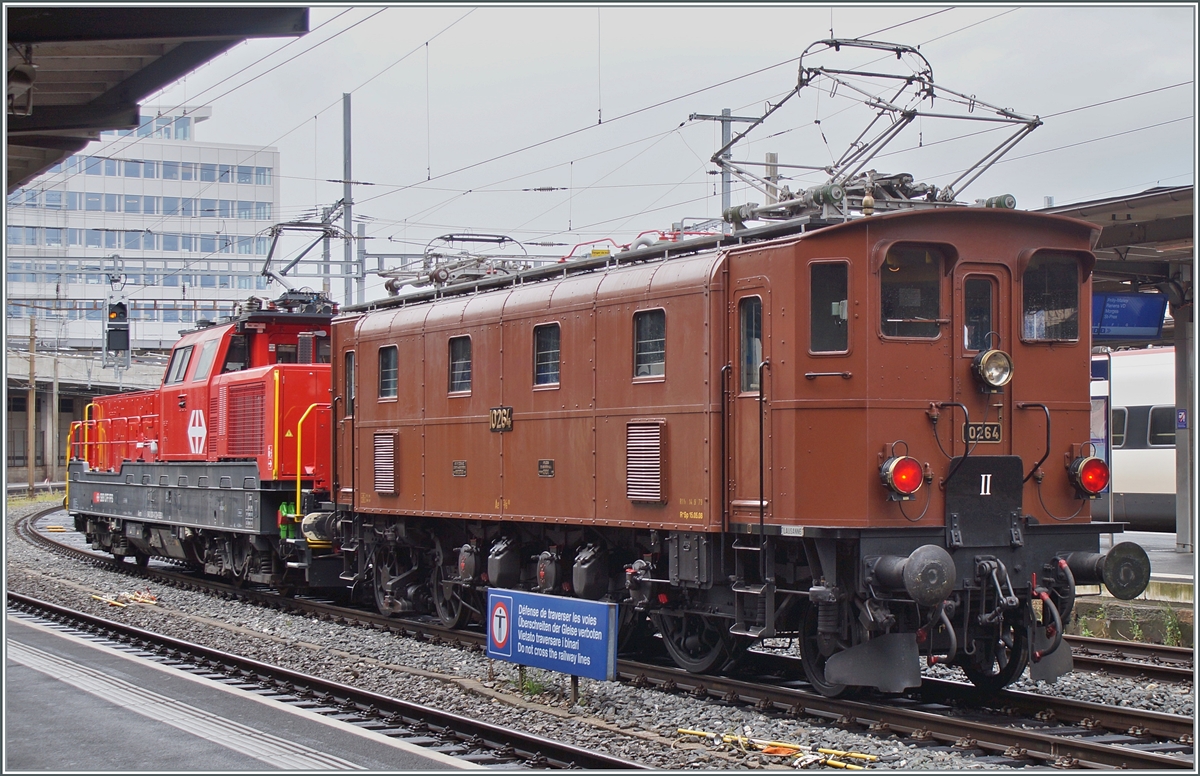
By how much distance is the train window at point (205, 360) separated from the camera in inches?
798

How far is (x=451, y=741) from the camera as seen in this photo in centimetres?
947

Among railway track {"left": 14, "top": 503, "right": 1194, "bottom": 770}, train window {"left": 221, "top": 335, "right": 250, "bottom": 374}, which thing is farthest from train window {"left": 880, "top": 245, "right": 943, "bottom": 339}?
train window {"left": 221, "top": 335, "right": 250, "bottom": 374}

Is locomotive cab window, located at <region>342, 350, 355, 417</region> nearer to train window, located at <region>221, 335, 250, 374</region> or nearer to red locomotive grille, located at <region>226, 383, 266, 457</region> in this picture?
red locomotive grille, located at <region>226, 383, 266, 457</region>

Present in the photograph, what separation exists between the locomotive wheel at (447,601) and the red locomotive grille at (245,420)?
4.43 metres

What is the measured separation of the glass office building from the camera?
287 ft

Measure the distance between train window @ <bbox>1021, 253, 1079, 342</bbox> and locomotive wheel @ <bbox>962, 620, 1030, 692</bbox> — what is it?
2.58 meters

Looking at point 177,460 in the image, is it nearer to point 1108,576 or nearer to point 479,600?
point 479,600

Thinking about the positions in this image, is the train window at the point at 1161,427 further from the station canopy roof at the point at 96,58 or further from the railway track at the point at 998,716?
the station canopy roof at the point at 96,58

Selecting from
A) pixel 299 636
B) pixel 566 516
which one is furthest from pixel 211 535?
pixel 566 516

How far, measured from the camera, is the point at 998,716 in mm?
10102

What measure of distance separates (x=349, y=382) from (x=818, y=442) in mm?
9038

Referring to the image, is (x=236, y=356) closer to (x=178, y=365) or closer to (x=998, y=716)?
(x=178, y=365)

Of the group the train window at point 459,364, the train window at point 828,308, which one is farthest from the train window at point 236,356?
the train window at point 828,308

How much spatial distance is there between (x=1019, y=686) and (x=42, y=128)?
1043cm
